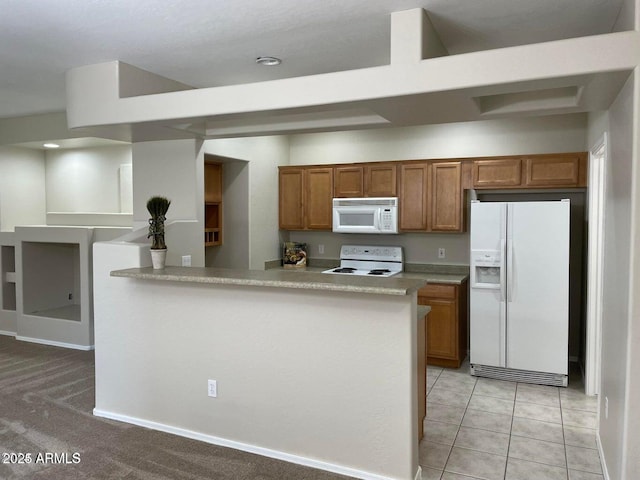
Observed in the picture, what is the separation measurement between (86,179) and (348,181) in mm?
3383

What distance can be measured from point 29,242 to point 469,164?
16.7 ft

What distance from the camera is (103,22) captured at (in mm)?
2734

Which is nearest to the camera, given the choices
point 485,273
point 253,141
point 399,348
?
point 399,348

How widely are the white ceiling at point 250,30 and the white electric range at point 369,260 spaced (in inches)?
96.9

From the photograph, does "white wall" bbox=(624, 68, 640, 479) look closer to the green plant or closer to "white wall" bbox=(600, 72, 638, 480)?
"white wall" bbox=(600, 72, 638, 480)

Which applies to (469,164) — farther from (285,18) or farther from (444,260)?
(285,18)

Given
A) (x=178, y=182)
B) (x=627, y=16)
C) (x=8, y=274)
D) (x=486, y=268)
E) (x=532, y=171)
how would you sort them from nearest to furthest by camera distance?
(x=627, y=16), (x=178, y=182), (x=486, y=268), (x=532, y=171), (x=8, y=274)

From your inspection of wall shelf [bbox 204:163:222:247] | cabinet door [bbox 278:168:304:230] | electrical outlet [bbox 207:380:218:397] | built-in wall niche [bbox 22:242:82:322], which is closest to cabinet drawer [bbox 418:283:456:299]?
cabinet door [bbox 278:168:304:230]

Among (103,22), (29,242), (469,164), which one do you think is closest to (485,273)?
(469,164)

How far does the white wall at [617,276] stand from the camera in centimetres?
221

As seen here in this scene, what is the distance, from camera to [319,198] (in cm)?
566

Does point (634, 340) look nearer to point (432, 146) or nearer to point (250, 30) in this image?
point (250, 30)

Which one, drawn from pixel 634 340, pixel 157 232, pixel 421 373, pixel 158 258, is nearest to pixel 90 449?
pixel 158 258

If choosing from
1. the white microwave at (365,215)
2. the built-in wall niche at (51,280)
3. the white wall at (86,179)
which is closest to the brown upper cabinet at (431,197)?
the white microwave at (365,215)
